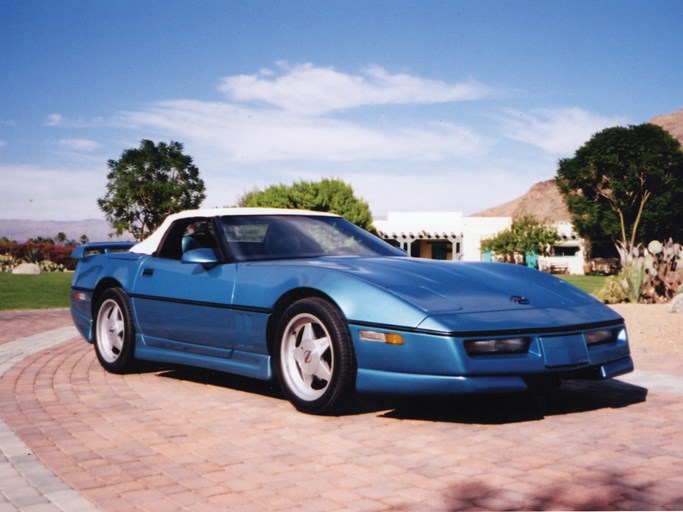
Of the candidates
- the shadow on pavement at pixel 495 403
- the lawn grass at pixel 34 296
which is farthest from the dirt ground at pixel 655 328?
the lawn grass at pixel 34 296

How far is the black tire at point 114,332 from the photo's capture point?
631cm

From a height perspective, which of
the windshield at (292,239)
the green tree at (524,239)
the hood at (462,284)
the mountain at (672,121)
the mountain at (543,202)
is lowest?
the hood at (462,284)

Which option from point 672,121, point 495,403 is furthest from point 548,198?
point 495,403

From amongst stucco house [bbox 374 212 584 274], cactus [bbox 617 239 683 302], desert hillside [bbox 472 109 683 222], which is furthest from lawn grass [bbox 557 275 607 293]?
desert hillside [bbox 472 109 683 222]

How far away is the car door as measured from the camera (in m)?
5.37

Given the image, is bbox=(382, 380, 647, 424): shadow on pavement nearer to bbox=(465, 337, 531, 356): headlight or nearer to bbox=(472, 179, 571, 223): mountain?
bbox=(465, 337, 531, 356): headlight

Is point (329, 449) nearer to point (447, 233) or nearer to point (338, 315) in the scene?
point (338, 315)

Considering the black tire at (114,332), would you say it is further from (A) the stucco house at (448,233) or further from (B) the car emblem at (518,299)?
(A) the stucco house at (448,233)

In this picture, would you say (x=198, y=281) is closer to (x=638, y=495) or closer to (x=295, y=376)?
(x=295, y=376)

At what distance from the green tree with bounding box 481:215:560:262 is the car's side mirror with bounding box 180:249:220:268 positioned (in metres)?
52.8

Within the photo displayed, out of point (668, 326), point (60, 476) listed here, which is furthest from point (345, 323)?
point (668, 326)

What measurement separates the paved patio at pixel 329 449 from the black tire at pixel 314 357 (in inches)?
5.8

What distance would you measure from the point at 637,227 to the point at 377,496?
52.7m

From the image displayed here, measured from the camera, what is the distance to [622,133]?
176 feet
